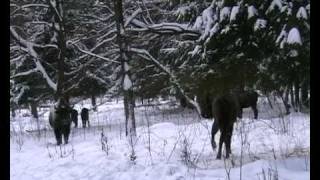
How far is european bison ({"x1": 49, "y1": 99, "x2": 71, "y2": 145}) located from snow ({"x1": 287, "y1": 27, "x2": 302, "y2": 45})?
9.81 meters

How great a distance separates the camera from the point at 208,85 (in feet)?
30.7

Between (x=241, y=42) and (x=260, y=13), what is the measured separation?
0.60 meters

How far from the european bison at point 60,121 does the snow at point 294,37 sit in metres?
9.81

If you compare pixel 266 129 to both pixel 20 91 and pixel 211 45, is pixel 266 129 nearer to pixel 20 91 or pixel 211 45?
pixel 211 45

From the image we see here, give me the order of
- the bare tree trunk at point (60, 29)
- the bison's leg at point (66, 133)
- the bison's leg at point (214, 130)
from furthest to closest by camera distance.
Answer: the bare tree trunk at point (60, 29) < the bison's leg at point (66, 133) < the bison's leg at point (214, 130)

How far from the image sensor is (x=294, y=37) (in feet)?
23.5

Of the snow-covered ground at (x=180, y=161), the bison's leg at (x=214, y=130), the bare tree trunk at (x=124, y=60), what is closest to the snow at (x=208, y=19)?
the snow-covered ground at (x=180, y=161)

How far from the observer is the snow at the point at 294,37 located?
715 centimetres

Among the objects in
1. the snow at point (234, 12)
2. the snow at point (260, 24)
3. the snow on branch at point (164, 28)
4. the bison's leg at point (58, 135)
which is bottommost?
the bison's leg at point (58, 135)

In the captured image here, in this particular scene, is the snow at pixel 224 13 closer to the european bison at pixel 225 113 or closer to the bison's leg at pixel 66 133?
the european bison at pixel 225 113

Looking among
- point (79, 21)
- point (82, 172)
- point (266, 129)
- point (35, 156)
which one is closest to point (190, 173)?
point (82, 172)

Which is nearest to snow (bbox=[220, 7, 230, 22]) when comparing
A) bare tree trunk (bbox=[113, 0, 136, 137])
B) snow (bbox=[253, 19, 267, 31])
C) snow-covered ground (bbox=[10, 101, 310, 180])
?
snow (bbox=[253, 19, 267, 31])

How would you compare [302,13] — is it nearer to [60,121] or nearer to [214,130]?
[214,130]

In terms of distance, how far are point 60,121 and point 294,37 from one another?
10427 millimetres
